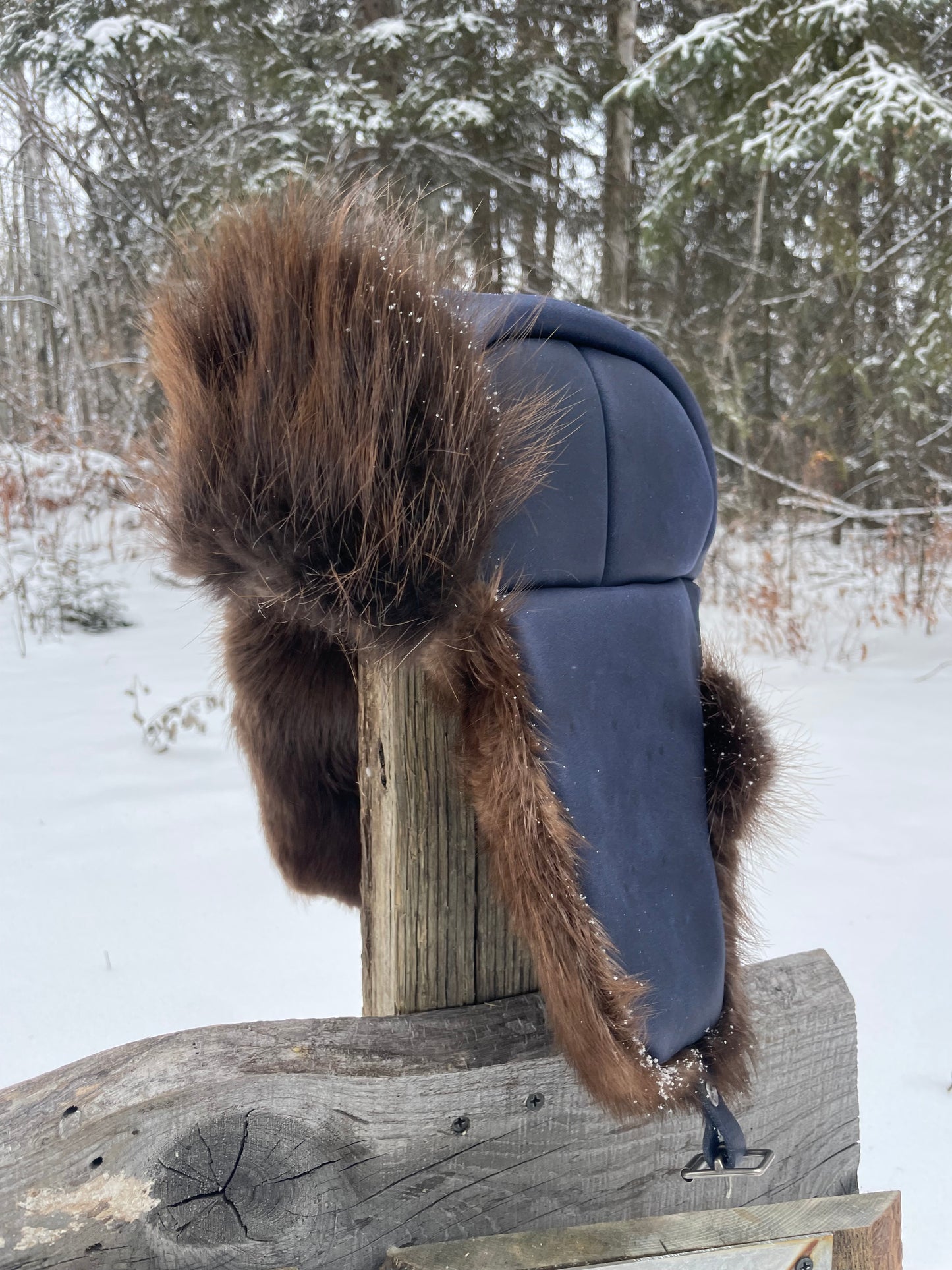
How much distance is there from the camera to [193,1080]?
0.83 metres

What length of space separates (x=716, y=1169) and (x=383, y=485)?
0.82m

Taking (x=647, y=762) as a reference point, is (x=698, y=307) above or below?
above

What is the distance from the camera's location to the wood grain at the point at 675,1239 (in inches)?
35.4

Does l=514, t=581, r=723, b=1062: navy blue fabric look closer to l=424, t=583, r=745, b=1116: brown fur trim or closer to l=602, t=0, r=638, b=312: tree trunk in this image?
l=424, t=583, r=745, b=1116: brown fur trim

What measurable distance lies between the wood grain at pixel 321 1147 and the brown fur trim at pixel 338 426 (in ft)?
1.48

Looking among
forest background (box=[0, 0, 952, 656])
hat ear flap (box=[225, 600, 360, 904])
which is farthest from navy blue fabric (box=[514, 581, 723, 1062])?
forest background (box=[0, 0, 952, 656])

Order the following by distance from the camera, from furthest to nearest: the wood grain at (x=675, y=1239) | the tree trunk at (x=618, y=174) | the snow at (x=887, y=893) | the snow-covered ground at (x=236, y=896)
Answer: the tree trunk at (x=618, y=174) < the snow-covered ground at (x=236, y=896) < the snow at (x=887, y=893) < the wood grain at (x=675, y=1239)

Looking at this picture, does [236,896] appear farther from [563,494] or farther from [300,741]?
[563,494]

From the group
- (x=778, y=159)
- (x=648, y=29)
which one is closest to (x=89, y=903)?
(x=778, y=159)

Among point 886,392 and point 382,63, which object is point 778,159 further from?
point 382,63

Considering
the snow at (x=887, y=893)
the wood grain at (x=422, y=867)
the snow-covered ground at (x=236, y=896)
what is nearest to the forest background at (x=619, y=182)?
the snow at (x=887, y=893)

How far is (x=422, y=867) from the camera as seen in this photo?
3.26 ft

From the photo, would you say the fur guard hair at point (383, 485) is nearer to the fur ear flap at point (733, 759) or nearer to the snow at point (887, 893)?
the fur ear flap at point (733, 759)

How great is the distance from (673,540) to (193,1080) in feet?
2.42
